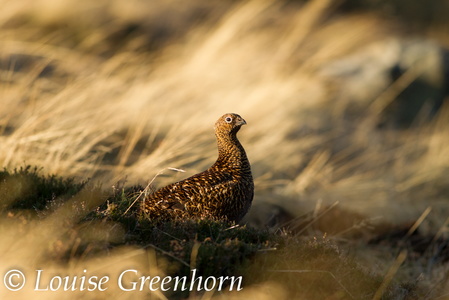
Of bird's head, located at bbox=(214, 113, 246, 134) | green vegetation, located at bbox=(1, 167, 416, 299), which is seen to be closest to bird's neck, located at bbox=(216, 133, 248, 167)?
bird's head, located at bbox=(214, 113, 246, 134)

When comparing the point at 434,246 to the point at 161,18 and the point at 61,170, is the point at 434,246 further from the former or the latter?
the point at 161,18

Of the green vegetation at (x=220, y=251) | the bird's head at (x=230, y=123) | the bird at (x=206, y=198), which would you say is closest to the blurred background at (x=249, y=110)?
the bird's head at (x=230, y=123)

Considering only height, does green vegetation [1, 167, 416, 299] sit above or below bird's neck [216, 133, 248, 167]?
below

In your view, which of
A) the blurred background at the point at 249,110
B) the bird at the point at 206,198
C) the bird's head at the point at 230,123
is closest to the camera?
the bird at the point at 206,198

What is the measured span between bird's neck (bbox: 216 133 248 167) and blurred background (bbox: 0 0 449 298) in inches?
37.8

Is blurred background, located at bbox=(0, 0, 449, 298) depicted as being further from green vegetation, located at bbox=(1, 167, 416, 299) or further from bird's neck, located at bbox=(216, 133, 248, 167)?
green vegetation, located at bbox=(1, 167, 416, 299)

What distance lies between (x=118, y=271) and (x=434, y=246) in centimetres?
480

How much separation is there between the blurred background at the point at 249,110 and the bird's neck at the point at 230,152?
96cm

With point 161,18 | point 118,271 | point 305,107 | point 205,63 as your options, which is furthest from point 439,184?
point 161,18

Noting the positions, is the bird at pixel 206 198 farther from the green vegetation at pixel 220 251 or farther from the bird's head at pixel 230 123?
the bird's head at pixel 230 123

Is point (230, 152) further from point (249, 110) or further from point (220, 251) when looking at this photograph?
point (249, 110)

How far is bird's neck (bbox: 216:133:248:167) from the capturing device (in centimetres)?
504

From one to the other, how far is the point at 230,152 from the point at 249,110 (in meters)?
3.16

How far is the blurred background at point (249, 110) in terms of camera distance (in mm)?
6492
